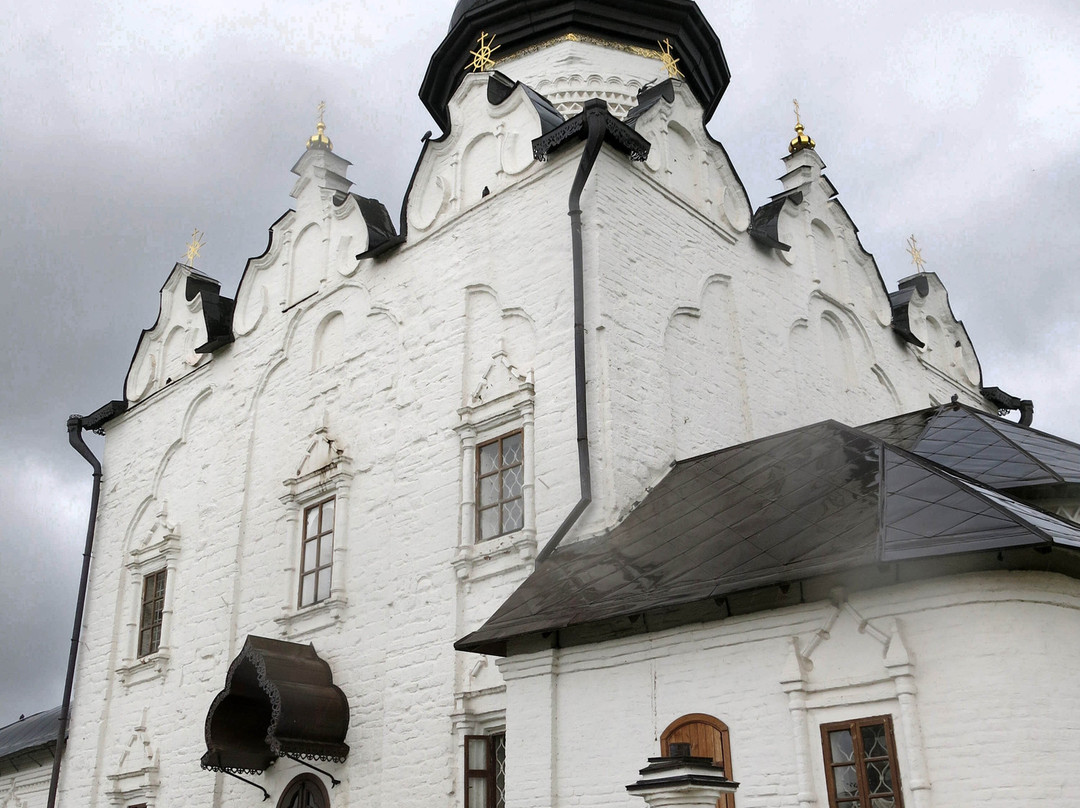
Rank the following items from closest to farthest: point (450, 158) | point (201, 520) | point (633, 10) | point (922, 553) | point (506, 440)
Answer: point (922, 553), point (506, 440), point (450, 158), point (201, 520), point (633, 10)

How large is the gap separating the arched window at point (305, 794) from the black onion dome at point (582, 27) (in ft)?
29.8

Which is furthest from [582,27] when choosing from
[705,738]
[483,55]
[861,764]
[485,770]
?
[861,764]

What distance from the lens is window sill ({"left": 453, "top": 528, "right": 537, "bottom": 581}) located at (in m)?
9.71

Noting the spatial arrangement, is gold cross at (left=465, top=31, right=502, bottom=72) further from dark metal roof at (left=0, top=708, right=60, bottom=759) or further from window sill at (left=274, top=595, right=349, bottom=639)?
dark metal roof at (left=0, top=708, right=60, bottom=759)

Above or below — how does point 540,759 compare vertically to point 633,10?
below

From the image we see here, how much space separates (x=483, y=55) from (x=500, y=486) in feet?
20.3

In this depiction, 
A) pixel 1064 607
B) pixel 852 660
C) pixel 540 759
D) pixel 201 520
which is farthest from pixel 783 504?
pixel 201 520

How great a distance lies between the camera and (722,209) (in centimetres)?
1277

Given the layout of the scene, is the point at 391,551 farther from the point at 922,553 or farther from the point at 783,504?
the point at 922,553

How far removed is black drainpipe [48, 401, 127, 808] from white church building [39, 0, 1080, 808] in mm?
117

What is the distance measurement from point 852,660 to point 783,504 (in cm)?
141

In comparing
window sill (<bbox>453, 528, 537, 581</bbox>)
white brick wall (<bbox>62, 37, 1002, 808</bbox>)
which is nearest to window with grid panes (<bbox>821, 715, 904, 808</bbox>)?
white brick wall (<bbox>62, 37, 1002, 808</bbox>)

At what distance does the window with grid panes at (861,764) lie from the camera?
22.1 feet

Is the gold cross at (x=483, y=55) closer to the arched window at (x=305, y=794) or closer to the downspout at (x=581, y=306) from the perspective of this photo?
the downspout at (x=581, y=306)
